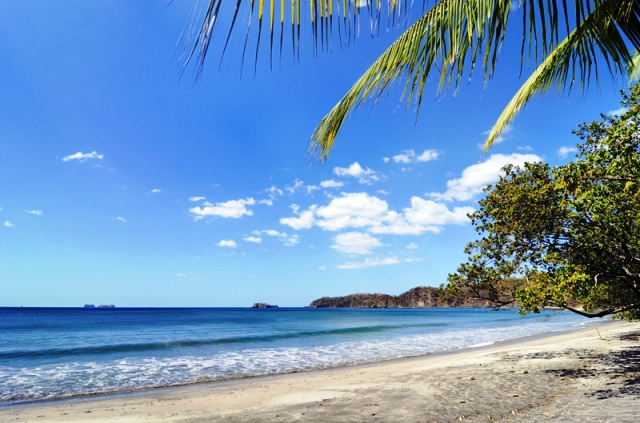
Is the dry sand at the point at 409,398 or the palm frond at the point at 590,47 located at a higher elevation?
the palm frond at the point at 590,47

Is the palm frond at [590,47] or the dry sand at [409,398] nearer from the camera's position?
the palm frond at [590,47]

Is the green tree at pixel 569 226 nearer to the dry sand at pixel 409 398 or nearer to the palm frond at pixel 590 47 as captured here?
the dry sand at pixel 409 398

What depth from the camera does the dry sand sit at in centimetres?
655

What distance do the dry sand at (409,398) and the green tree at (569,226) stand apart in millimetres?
1660

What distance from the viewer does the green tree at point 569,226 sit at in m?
6.04

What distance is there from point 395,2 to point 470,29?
0.35m

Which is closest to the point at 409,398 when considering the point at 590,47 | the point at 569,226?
the point at 569,226

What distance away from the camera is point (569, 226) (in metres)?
7.68

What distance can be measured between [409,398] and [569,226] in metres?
4.84

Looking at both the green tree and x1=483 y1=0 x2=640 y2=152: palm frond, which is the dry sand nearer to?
the green tree

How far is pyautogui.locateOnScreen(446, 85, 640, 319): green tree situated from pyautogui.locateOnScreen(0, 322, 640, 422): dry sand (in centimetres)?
166

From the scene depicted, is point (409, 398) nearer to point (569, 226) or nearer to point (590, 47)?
point (569, 226)

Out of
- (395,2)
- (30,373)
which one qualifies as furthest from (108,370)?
(395,2)

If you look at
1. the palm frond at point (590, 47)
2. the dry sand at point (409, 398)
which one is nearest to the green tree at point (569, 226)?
the dry sand at point (409, 398)
